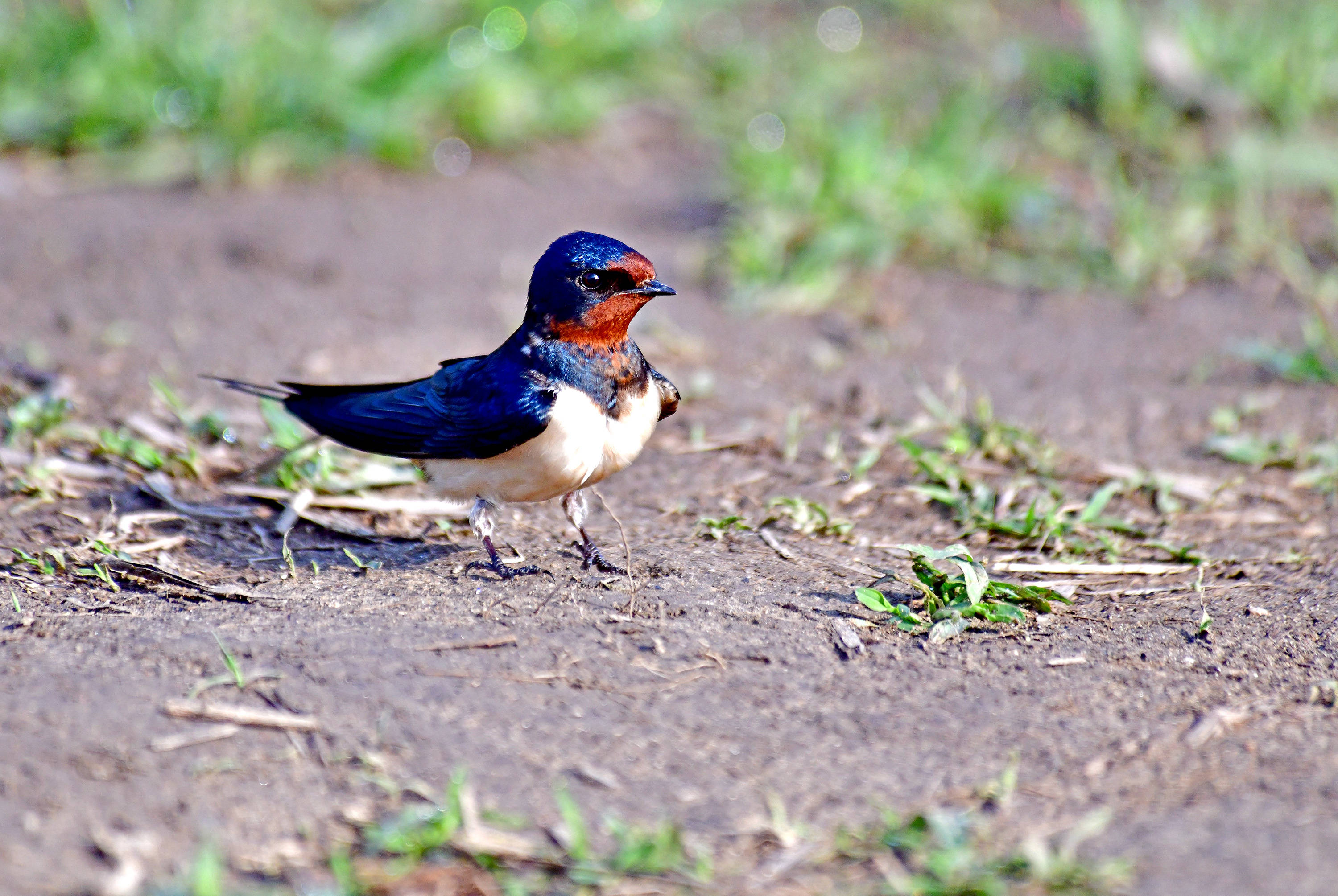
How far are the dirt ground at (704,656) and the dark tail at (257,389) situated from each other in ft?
0.74

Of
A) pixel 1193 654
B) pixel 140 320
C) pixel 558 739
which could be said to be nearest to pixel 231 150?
pixel 140 320

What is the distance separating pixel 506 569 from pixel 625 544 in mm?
373

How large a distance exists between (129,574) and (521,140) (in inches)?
189

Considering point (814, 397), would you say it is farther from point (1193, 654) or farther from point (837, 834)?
point (837, 834)

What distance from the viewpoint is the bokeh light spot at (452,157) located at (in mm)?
8016

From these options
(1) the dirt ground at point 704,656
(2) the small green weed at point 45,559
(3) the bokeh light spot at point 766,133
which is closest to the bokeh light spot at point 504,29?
(3) the bokeh light spot at point 766,133

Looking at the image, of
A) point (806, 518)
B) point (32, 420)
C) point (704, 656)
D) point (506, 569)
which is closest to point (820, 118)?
point (806, 518)

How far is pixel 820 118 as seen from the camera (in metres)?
7.91

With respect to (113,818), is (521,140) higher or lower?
higher

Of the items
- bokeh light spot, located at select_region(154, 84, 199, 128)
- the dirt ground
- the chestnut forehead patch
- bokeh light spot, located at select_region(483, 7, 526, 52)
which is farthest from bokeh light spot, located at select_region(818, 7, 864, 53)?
the chestnut forehead patch

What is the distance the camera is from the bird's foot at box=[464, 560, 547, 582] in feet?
13.3

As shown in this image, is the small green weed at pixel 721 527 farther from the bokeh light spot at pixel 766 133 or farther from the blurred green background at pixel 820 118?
the bokeh light spot at pixel 766 133

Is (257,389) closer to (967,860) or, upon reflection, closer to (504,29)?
(967,860)

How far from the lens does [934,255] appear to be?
7.09 m
